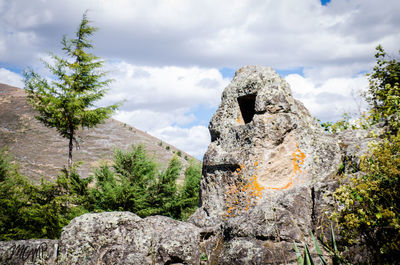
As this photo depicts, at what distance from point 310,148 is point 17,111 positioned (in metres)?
63.0

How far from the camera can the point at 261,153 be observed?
244 inches

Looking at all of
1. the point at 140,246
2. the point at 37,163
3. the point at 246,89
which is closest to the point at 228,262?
the point at 140,246

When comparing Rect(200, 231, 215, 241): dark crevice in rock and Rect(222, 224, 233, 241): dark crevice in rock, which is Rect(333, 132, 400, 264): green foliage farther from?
Rect(200, 231, 215, 241): dark crevice in rock

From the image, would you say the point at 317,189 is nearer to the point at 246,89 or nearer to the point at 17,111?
the point at 246,89

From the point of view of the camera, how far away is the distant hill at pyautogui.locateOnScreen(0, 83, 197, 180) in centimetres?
3806

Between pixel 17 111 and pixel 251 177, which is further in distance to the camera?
pixel 17 111

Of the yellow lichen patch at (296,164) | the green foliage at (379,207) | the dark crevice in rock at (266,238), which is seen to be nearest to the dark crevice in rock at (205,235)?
the dark crevice in rock at (266,238)

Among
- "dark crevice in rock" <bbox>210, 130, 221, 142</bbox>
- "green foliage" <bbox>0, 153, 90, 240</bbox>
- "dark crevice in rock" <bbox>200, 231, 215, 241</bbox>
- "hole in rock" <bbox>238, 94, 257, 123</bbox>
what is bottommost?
"green foliage" <bbox>0, 153, 90, 240</bbox>

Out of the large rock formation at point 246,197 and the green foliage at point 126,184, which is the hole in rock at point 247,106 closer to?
the large rock formation at point 246,197

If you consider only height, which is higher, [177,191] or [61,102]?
[61,102]

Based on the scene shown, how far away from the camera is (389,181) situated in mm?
3121

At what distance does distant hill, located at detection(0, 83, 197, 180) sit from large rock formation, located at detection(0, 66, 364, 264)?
27046 millimetres

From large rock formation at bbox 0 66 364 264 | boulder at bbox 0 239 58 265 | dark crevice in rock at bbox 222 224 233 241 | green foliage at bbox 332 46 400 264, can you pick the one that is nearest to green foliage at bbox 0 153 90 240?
boulder at bbox 0 239 58 265

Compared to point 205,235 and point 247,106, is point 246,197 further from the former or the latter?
point 247,106
